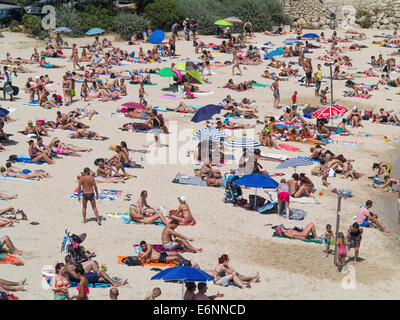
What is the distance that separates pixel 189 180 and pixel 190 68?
11.6 meters

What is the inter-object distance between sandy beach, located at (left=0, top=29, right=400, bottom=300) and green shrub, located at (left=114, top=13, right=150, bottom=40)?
48.6ft

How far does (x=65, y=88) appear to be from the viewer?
25.7 m

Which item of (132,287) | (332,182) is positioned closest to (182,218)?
(132,287)

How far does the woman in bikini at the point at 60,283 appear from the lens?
1177 centimetres

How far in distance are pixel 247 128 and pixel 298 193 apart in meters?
6.63

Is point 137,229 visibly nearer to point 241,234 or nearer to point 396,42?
point 241,234

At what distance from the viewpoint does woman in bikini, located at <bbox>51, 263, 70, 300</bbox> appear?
38.6 ft

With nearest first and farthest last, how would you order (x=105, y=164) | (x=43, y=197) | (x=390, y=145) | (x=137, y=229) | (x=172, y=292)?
1. (x=172, y=292)
2. (x=137, y=229)
3. (x=43, y=197)
4. (x=105, y=164)
5. (x=390, y=145)

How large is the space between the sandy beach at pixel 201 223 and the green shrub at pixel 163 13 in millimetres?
16770

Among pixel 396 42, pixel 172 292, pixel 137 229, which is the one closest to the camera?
pixel 172 292

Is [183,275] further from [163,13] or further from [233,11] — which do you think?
[233,11]

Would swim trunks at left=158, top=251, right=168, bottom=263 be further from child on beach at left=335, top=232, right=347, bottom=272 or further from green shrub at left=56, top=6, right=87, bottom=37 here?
green shrub at left=56, top=6, right=87, bottom=37

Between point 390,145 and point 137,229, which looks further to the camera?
point 390,145

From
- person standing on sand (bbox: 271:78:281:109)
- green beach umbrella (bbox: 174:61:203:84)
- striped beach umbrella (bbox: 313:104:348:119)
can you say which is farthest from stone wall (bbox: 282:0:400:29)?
striped beach umbrella (bbox: 313:104:348:119)
